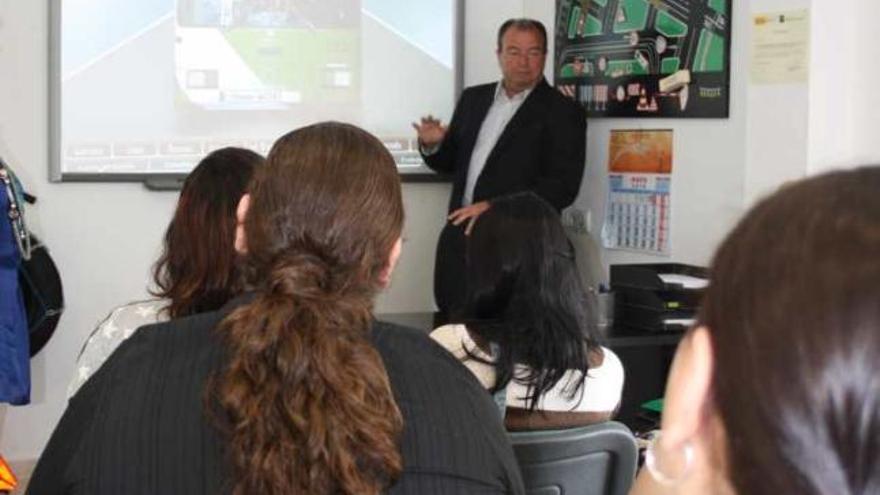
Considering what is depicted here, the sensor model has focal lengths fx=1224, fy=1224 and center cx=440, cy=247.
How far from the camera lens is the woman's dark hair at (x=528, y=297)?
89.8 inches

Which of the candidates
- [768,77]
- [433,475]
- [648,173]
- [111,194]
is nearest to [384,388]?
[433,475]

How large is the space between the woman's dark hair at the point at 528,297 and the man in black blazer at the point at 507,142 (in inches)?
76.8

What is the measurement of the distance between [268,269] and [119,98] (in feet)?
11.3

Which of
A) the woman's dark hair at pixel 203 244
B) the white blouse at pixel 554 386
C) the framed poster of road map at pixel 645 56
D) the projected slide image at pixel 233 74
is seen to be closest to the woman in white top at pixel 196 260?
the woman's dark hair at pixel 203 244

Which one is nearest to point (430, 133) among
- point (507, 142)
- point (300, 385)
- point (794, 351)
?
point (507, 142)

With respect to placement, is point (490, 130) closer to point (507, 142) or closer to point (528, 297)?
point (507, 142)

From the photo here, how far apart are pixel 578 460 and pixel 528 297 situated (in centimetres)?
50

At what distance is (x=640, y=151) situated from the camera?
4.34 m

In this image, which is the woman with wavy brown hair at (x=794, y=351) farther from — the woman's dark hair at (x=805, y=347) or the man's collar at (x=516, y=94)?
the man's collar at (x=516, y=94)

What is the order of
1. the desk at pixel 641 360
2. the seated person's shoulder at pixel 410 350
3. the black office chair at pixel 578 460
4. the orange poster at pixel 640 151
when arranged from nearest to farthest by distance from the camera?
the seated person's shoulder at pixel 410 350 → the black office chair at pixel 578 460 → the desk at pixel 641 360 → the orange poster at pixel 640 151

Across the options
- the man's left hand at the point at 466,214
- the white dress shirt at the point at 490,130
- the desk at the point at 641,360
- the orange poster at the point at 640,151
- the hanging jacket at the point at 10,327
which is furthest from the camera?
the white dress shirt at the point at 490,130

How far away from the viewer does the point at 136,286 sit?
186 inches

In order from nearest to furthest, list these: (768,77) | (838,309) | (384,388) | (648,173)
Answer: (838,309) < (384,388) < (768,77) < (648,173)

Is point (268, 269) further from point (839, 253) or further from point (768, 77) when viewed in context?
point (768, 77)
